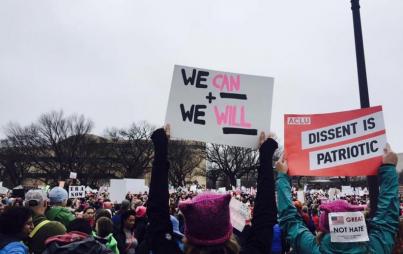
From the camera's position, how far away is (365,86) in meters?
4.78

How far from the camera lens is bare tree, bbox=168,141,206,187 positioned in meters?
77.1

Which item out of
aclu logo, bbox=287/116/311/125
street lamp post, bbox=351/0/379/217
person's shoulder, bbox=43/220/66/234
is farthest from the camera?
person's shoulder, bbox=43/220/66/234

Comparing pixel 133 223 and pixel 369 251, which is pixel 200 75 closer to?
pixel 369 251

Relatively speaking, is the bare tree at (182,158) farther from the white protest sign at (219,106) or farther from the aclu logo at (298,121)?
the aclu logo at (298,121)

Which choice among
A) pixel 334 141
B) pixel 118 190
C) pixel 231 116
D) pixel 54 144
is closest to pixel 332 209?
pixel 334 141

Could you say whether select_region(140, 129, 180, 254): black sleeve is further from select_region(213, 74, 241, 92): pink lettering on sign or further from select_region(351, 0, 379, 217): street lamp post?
select_region(351, 0, 379, 217): street lamp post

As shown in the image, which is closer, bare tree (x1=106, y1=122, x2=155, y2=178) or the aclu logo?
the aclu logo

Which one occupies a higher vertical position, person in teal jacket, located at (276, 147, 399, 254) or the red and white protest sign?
Result: the red and white protest sign

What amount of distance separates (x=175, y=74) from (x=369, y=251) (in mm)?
2354

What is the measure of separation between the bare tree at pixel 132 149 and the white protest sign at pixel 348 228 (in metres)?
73.3

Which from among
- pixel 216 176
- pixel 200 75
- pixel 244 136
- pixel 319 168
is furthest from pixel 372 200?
pixel 216 176

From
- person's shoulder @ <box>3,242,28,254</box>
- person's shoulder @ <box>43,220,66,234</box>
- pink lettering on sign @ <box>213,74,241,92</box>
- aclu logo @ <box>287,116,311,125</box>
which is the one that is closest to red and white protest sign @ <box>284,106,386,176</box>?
aclu logo @ <box>287,116,311,125</box>

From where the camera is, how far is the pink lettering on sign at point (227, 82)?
429cm

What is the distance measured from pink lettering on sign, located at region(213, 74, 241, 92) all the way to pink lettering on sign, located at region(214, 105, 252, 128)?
0.20 m
